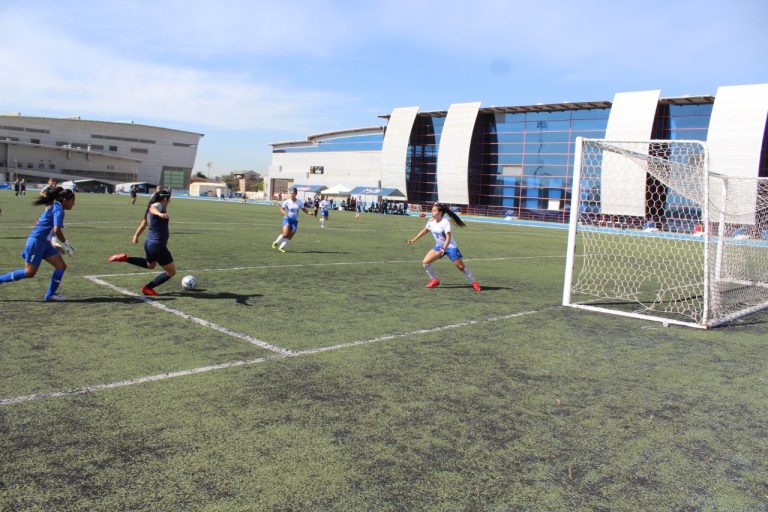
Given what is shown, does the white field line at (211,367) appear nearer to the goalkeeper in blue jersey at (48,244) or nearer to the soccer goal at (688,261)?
the goalkeeper in blue jersey at (48,244)

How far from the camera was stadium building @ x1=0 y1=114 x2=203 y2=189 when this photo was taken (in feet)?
330

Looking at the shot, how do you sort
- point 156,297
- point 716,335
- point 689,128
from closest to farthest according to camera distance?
point 716,335, point 156,297, point 689,128

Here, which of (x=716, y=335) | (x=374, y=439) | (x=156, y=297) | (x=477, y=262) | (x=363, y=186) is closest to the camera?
(x=374, y=439)

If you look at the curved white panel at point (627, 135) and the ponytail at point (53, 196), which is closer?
the ponytail at point (53, 196)

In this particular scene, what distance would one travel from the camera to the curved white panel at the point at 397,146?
67625mm

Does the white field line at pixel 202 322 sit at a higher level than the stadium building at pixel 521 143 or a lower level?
lower

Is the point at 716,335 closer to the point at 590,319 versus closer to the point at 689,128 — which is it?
the point at 590,319

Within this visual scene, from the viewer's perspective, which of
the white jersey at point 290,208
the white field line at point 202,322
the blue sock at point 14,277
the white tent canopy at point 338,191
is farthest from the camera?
the white tent canopy at point 338,191

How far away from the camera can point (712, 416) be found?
4.68 meters

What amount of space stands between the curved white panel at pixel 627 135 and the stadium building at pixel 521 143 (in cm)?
9

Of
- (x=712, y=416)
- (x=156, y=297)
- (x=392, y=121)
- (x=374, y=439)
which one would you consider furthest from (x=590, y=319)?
(x=392, y=121)

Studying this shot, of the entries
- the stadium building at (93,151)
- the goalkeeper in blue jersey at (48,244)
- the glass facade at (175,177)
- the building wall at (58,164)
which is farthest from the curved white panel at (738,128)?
the glass facade at (175,177)

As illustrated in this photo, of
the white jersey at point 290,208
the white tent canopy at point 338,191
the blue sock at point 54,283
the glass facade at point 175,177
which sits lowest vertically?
the blue sock at point 54,283

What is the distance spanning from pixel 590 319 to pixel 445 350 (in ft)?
10.7
